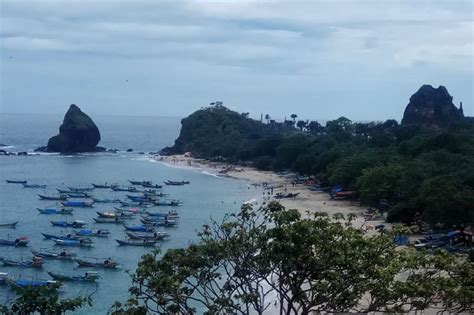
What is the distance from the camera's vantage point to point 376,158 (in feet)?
190

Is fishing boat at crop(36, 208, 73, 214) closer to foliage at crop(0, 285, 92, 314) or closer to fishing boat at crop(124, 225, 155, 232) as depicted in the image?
fishing boat at crop(124, 225, 155, 232)

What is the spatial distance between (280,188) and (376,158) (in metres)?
10.6

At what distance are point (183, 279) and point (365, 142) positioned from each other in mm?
67256

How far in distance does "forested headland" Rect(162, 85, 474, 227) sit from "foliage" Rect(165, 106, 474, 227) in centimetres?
5

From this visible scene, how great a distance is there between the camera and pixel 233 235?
1532 centimetres

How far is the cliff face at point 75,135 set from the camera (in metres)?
105

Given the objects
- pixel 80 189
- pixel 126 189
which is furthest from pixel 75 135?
pixel 126 189

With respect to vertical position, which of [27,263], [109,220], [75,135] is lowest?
[27,263]

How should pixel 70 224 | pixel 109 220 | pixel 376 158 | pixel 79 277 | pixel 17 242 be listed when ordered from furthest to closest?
pixel 376 158
pixel 109 220
pixel 70 224
pixel 17 242
pixel 79 277

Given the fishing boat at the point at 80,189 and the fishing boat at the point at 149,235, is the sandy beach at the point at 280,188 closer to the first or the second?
the fishing boat at the point at 149,235

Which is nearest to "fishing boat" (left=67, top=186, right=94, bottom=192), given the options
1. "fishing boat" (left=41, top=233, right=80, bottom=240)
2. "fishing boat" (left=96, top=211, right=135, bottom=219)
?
"fishing boat" (left=96, top=211, right=135, bottom=219)

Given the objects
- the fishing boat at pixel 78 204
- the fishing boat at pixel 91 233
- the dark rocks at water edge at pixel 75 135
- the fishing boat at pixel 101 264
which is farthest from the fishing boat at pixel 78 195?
the dark rocks at water edge at pixel 75 135

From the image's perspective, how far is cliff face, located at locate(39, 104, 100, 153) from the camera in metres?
105

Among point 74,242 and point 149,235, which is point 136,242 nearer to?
point 149,235
